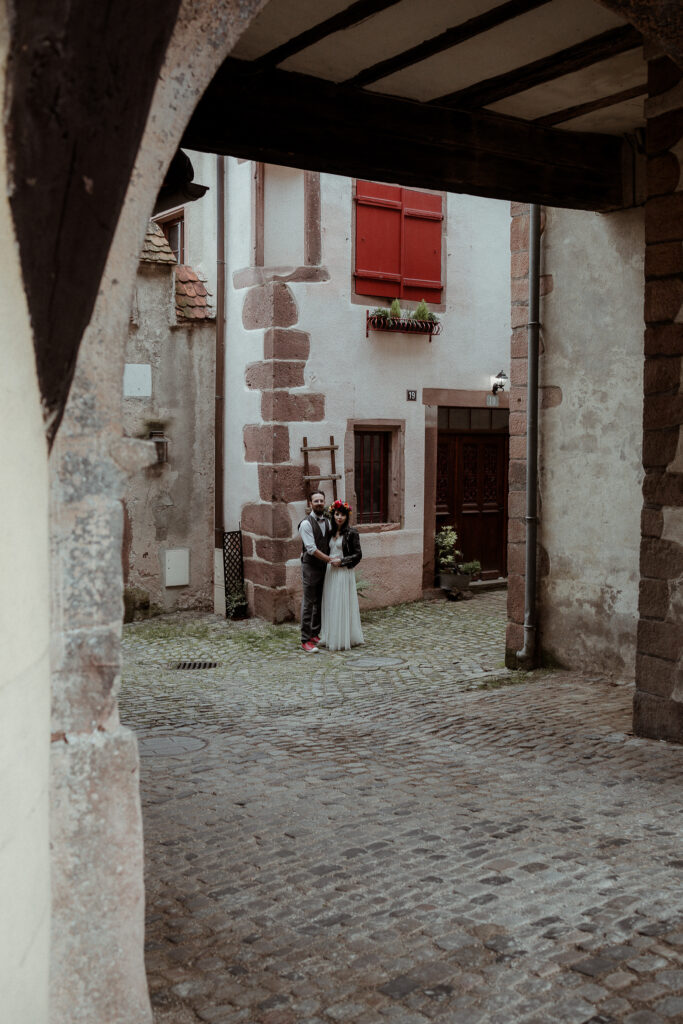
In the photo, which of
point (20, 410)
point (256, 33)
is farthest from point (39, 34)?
point (256, 33)

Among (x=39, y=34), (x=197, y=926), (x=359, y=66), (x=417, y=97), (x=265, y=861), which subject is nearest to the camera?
(x=39, y=34)

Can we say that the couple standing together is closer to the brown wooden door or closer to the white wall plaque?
the white wall plaque

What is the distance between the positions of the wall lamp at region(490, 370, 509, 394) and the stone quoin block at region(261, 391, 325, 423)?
109 inches

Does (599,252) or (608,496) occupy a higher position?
(599,252)

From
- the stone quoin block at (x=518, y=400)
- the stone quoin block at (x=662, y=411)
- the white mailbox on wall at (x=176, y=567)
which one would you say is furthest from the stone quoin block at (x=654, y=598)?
the white mailbox on wall at (x=176, y=567)

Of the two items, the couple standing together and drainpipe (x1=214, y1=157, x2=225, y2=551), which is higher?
drainpipe (x1=214, y1=157, x2=225, y2=551)

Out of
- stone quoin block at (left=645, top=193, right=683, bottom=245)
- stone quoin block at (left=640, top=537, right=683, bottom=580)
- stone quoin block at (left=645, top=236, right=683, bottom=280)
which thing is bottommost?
stone quoin block at (left=640, top=537, right=683, bottom=580)

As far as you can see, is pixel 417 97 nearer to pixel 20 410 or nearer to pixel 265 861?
pixel 265 861

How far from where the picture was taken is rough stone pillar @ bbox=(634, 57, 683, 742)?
5875mm

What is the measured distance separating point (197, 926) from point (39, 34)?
115 inches

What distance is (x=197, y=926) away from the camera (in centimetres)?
363

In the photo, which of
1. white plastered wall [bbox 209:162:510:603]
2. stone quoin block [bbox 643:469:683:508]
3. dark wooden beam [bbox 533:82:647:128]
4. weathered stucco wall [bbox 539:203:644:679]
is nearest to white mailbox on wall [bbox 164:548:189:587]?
white plastered wall [bbox 209:162:510:603]

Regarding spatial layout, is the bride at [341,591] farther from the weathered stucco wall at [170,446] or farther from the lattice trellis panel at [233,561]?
the weathered stucco wall at [170,446]

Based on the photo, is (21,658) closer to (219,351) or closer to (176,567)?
(176,567)
